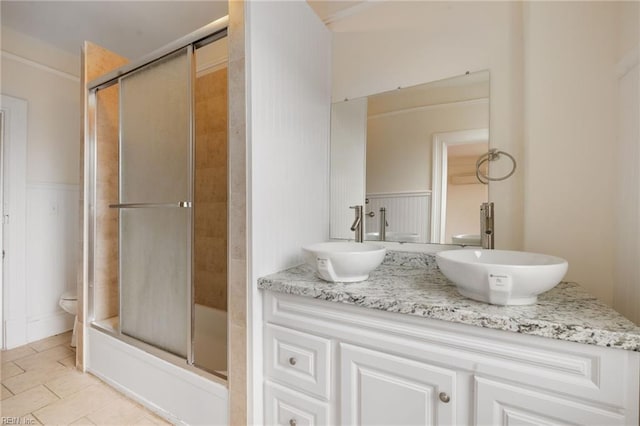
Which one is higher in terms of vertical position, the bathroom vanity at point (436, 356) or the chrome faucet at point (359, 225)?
the chrome faucet at point (359, 225)

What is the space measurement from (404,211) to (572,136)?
793 millimetres

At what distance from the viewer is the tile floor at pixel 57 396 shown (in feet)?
5.23

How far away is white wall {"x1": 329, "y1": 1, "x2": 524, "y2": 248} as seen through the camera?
1395mm

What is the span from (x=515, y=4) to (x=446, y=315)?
4.90ft

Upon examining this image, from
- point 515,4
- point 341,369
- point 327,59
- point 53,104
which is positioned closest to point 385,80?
point 327,59

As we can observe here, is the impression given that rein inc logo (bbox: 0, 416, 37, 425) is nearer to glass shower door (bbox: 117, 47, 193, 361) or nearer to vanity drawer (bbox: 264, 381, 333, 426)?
glass shower door (bbox: 117, 47, 193, 361)

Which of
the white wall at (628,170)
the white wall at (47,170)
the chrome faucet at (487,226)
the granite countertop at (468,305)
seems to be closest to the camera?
the granite countertop at (468,305)

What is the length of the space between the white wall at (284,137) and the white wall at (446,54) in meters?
0.18

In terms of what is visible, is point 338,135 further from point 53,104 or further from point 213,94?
point 53,104

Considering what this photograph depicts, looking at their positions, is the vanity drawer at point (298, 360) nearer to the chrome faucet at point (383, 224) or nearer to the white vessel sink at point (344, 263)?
the white vessel sink at point (344, 263)

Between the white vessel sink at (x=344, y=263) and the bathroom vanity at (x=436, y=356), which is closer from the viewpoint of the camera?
the bathroom vanity at (x=436, y=356)

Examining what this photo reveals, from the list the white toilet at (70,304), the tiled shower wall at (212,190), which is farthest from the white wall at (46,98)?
the tiled shower wall at (212,190)

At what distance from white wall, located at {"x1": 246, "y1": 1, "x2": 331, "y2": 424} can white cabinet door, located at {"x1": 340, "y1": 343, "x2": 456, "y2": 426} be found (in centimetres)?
43

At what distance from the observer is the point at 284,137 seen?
56.7 inches
